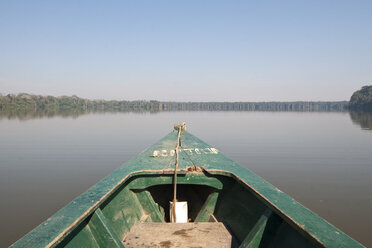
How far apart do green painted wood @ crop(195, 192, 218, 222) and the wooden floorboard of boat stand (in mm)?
443

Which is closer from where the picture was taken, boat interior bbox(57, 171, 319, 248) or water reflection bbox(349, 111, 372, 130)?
boat interior bbox(57, 171, 319, 248)

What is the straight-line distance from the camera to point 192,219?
15.0 ft

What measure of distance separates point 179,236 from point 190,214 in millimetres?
1510

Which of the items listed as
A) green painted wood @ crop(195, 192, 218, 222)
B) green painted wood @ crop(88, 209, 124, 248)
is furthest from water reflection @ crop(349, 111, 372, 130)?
green painted wood @ crop(88, 209, 124, 248)

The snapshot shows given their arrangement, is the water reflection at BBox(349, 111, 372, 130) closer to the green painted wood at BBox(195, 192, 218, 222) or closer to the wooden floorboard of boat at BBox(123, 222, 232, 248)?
the green painted wood at BBox(195, 192, 218, 222)

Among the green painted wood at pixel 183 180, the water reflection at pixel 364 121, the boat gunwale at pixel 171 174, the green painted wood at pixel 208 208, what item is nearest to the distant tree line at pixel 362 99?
the water reflection at pixel 364 121

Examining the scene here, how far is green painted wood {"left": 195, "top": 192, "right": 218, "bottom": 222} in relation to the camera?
409 centimetres

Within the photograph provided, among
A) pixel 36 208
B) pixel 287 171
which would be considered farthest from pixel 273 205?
pixel 287 171

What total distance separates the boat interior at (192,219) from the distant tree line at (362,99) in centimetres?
10694

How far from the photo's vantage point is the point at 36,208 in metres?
7.03

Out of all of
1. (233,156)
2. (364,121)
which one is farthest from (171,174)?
(364,121)

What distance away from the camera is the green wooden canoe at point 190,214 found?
2.03 meters

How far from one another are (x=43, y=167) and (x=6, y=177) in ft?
5.26

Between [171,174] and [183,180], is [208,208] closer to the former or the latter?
[183,180]
